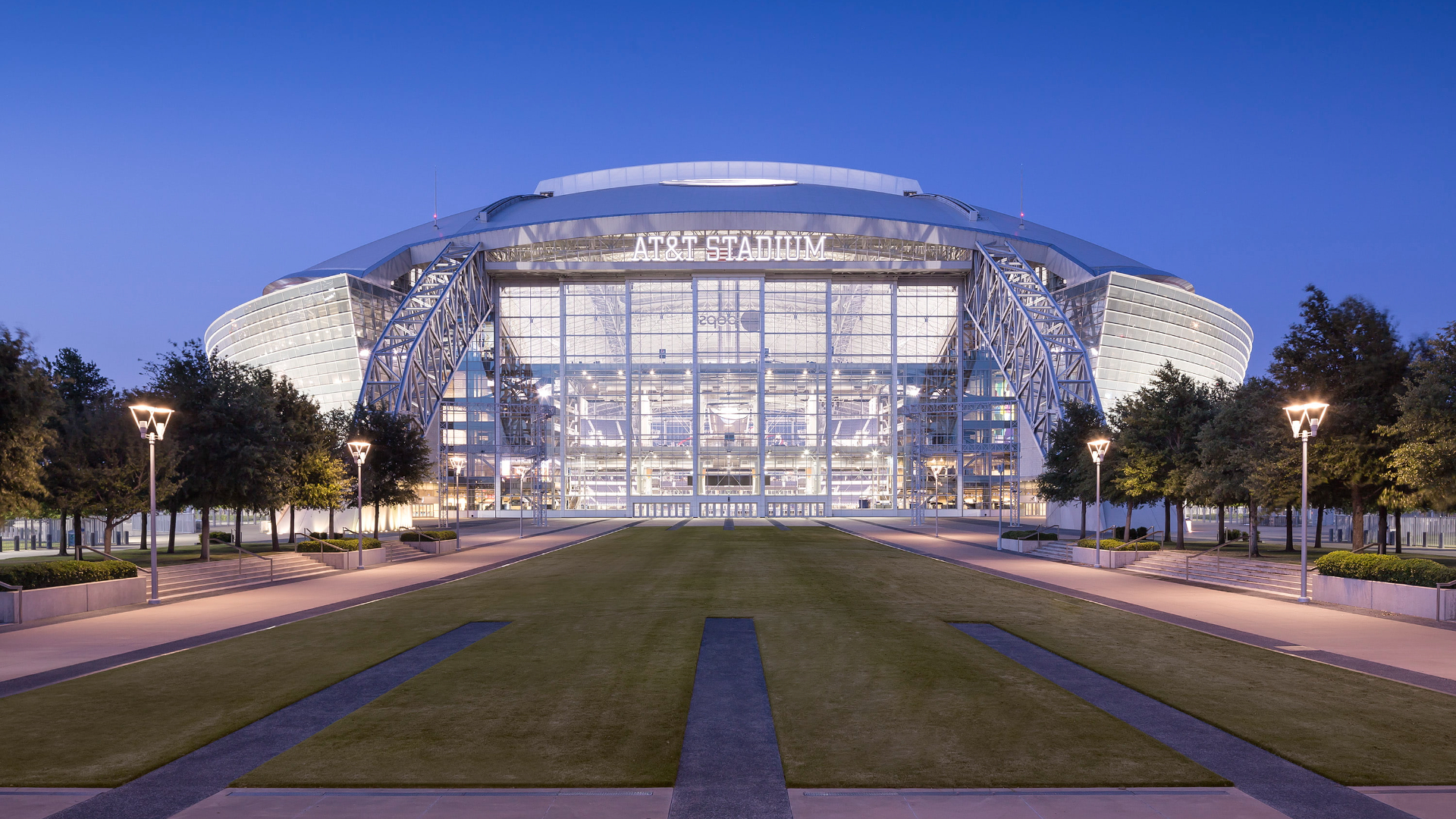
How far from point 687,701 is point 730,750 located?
2593 millimetres

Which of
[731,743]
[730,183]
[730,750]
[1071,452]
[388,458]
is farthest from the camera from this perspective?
[730,183]

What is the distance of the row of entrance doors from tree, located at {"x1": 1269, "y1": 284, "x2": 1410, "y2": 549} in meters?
65.7

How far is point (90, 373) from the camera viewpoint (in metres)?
51.6

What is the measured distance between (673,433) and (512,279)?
25.4 meters

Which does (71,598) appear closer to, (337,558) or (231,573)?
(231,573)

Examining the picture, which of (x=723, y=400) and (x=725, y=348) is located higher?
(x=725, y=348)

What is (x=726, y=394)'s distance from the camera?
314 feet

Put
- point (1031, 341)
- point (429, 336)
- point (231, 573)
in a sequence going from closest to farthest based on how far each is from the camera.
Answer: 1. point (231, 573)
2. point (1031, 341)
3. point (429, 336)

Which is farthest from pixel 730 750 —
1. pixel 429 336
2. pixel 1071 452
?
pixel 429 336

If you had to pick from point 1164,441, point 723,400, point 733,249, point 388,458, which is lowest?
point 388,458

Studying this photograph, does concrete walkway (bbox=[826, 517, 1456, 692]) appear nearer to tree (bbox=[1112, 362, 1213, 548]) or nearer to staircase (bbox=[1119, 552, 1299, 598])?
staircase (bbox=[1119, 552, 1299, 598])

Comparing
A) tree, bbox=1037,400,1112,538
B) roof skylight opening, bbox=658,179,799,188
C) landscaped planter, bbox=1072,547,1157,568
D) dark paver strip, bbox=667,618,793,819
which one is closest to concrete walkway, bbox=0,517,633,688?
dark paver strip, bbox=667,618,793,819

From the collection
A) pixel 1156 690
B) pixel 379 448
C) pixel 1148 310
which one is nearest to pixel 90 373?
pixel 379 448

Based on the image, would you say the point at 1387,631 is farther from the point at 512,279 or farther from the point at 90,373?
the point at 512,279
